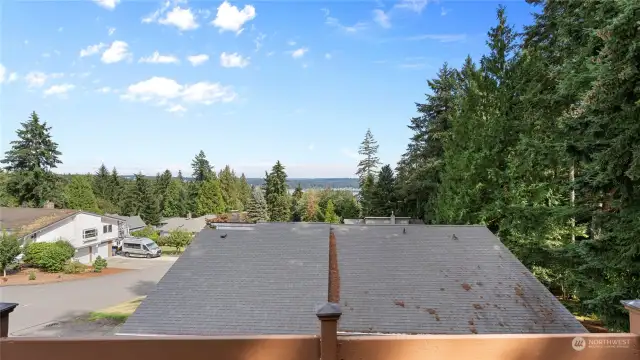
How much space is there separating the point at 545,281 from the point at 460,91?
1251 centimetres

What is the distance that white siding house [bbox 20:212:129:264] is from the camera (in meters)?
24.5

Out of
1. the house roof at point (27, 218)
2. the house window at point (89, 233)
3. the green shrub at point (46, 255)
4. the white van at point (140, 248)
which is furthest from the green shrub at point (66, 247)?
the white van at point (140, 248)

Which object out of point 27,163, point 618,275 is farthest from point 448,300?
point 27,163

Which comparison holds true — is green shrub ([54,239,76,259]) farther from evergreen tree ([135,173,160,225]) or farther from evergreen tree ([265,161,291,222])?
evergreen tree ([265,161,291,222])

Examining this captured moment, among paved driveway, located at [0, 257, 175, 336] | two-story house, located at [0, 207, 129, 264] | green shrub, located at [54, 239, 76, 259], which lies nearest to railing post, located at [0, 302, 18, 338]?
paved driveway, located at [0, 257, 175, 336]

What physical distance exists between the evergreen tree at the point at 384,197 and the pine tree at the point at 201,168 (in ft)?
116

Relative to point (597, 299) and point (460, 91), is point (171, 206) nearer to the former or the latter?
point (460, 91)

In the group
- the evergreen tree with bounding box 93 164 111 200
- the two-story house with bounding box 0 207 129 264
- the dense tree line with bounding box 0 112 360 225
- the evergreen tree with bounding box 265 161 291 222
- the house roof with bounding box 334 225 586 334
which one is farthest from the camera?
the evergreen tree with bounding box 93 164 111 200

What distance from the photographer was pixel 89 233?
27312mm

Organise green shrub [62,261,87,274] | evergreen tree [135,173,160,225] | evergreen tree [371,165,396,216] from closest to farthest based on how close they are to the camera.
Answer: green shrub [62,261,87,274] < evergreen tree [371,165,396,216] < evergreen tree [135,173,160,225]

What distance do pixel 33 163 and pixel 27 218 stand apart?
29.8ft

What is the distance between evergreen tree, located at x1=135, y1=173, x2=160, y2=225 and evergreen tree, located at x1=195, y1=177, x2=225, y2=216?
241 inches

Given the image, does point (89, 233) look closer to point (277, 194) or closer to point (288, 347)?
point (277, 194)

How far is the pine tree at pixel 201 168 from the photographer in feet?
202
